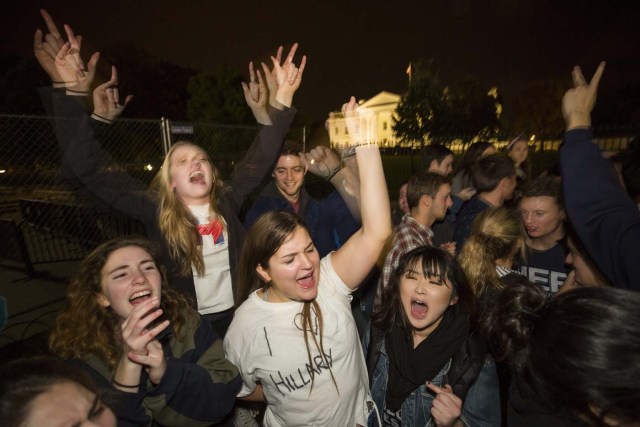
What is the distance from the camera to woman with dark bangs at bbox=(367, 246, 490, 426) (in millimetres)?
1906

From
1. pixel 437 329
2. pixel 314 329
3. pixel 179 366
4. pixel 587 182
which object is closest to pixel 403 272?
pixel 437 329

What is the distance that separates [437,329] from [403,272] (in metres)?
0.42

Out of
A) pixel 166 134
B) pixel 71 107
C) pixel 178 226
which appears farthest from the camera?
pixel 166 134

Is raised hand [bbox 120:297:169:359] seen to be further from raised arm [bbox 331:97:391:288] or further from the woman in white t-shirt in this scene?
raised arm [bbox 331:97:391:288]

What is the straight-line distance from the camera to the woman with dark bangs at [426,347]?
1.91 metres

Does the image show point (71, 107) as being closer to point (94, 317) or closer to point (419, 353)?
point (94, 317)

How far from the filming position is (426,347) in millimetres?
2043

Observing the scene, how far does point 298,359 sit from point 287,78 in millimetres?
2255

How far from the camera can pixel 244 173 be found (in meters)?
3.26

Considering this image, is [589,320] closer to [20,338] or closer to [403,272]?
[403,272]

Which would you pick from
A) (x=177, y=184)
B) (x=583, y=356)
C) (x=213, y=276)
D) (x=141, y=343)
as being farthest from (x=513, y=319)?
(x=177, y=184)

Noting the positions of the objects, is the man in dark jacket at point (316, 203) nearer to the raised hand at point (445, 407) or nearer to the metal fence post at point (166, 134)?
the raised hand at point (445, 407)

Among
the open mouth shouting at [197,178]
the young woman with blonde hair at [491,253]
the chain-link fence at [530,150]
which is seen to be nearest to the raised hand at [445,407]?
the young woman with blonde hair at [491,253]

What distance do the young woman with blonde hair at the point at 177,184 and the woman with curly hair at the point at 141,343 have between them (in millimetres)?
491
